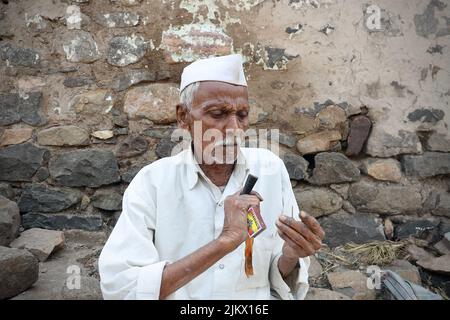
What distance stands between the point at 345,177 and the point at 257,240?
1549mm

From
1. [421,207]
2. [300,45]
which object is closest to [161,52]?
[300,45]

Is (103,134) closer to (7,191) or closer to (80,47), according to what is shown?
(80,47)

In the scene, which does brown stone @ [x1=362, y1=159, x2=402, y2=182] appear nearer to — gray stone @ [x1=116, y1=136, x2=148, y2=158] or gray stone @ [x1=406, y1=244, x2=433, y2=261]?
gray stone @ [x1=406, y1=244, x2=433, y2=261]

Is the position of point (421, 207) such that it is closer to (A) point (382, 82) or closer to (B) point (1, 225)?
(A) point (382, 82)

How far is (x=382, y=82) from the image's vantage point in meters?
3.07

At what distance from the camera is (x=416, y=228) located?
3092mm

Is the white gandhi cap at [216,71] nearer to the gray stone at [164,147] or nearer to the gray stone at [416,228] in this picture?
the gray stone at [164,147]

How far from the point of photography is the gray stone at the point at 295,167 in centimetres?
310

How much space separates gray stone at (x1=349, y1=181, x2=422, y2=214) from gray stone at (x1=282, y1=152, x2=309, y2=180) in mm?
450

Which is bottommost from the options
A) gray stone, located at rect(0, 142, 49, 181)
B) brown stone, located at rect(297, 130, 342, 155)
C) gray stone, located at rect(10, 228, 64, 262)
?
gray stone, located at rect(10, 228, 64, 262)

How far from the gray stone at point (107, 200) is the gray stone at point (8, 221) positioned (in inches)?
21.3

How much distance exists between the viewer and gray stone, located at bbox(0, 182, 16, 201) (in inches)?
123

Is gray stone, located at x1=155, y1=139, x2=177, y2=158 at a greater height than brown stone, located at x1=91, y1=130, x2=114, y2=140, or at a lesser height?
lesser

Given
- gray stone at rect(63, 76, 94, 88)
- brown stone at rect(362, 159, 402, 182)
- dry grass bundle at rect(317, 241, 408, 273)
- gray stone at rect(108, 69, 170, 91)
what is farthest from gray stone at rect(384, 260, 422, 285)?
gray stone at rect(63, 76, 94, 88)
